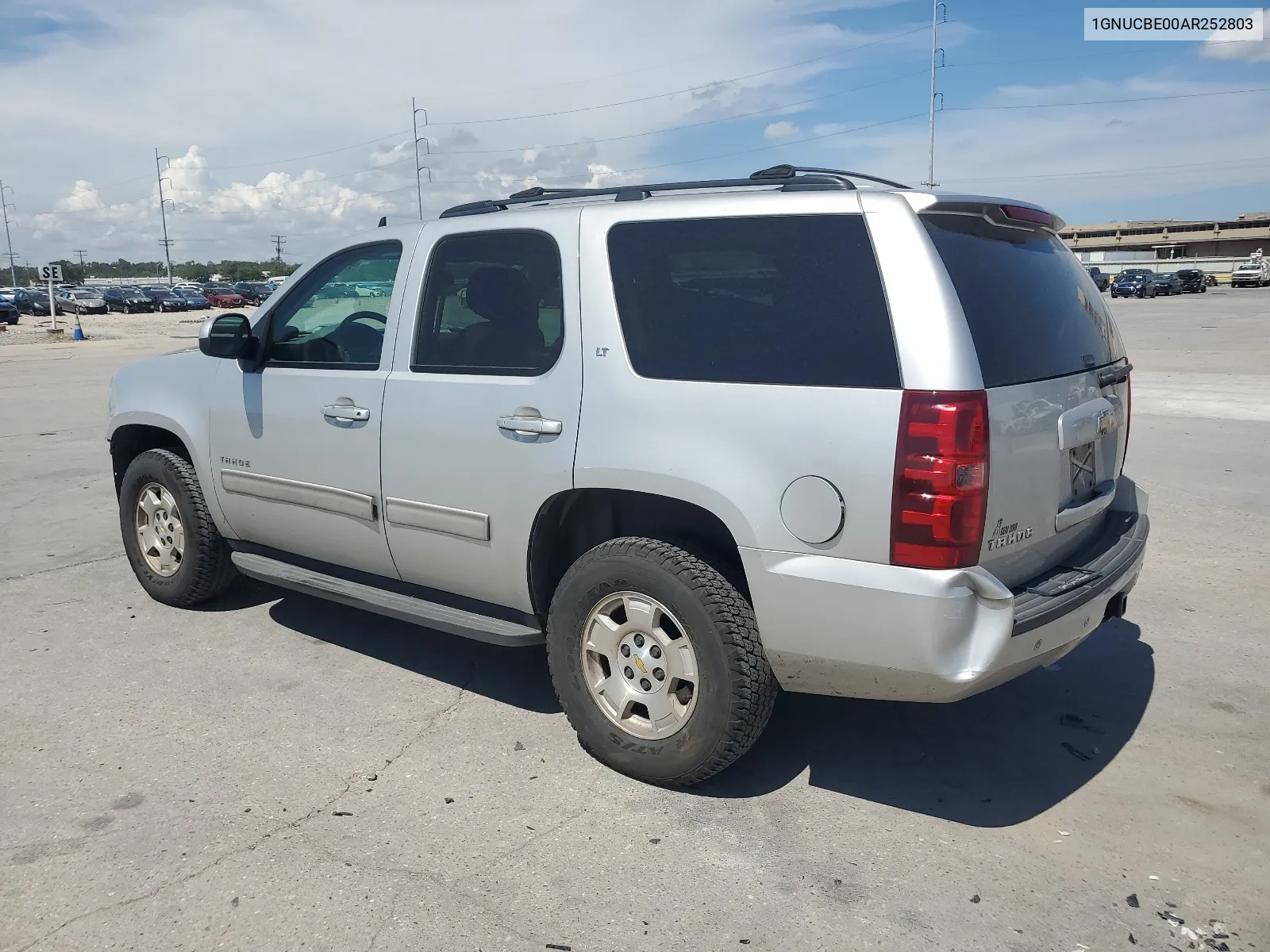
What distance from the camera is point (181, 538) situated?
205 inches

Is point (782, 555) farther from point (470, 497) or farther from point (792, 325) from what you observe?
point (470, 497)

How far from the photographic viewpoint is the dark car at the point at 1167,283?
5697 cm

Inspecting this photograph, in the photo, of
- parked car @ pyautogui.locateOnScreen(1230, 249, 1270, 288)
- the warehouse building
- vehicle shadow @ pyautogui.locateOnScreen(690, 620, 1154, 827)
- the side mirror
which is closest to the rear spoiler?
vehicle shadow @ pyautogui.locateOnScreen(690, 620, 1154, 827)

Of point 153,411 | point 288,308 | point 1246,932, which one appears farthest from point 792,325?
point 153,411

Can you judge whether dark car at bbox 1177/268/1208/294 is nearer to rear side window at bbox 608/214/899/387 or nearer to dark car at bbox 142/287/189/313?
dark car at bbox 142/287/189/313

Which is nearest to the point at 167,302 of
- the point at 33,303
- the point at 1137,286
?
the point at 33,303

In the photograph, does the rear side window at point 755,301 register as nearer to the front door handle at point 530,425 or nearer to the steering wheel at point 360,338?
the front door handle at point 530,425

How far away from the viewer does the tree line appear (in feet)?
464

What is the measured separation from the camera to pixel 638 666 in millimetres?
3508

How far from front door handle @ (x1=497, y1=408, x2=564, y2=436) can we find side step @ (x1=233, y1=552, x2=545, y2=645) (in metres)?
0.78

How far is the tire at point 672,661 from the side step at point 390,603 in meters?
0.23

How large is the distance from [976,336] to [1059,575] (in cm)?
94

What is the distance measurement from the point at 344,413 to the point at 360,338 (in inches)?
14.8

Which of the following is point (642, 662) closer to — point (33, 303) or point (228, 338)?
point (228, 338)
